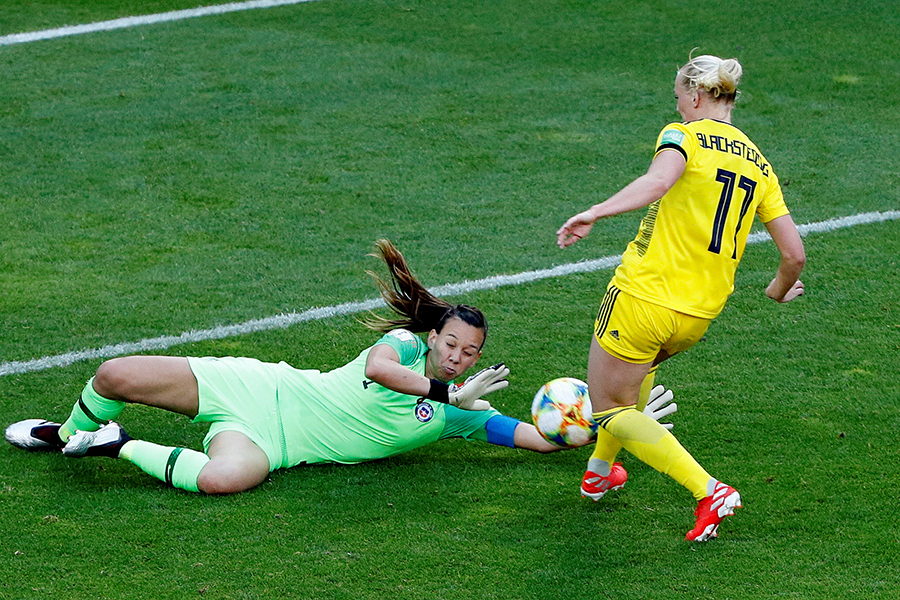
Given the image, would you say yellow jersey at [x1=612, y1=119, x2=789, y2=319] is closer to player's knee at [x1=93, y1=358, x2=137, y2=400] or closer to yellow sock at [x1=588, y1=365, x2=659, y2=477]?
yellow sock at [x1=588, y1=365, x2=659, y2=477]

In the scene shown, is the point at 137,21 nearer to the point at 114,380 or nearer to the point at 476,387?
the point at 114,380

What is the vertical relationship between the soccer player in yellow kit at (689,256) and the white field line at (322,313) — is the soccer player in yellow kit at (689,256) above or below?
above

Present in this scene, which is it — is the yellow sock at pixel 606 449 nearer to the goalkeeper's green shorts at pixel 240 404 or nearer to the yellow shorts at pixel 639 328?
the yellow shorts at pixel 639 328

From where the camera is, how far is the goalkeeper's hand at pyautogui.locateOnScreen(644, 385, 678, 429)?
5203 mm

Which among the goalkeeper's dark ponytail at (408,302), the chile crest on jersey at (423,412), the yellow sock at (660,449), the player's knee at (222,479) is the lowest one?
the player's knee at (222,479)

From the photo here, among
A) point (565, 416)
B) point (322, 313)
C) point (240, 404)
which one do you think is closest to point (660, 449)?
point (565, 416)

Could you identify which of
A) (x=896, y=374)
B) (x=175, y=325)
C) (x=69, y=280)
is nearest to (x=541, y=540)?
(x=896, y=374)

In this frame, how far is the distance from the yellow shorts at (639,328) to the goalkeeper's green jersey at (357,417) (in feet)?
3.27

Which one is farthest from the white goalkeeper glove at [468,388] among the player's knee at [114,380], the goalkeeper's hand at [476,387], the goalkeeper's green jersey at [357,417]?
the player's knee at [114,380]

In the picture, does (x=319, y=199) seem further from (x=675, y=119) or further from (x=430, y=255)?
(x=675, y=119)

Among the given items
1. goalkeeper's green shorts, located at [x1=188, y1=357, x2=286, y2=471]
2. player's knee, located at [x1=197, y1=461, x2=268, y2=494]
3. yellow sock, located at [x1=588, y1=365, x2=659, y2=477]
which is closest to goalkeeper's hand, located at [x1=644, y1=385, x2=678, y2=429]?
yellow sock, located at [x1=588, y1=365, x2=659, y2=477]

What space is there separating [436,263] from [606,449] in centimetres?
302

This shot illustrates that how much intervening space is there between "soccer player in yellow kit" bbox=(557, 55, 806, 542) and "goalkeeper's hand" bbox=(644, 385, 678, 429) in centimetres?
85

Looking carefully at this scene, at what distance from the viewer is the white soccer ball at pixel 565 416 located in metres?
4.97
